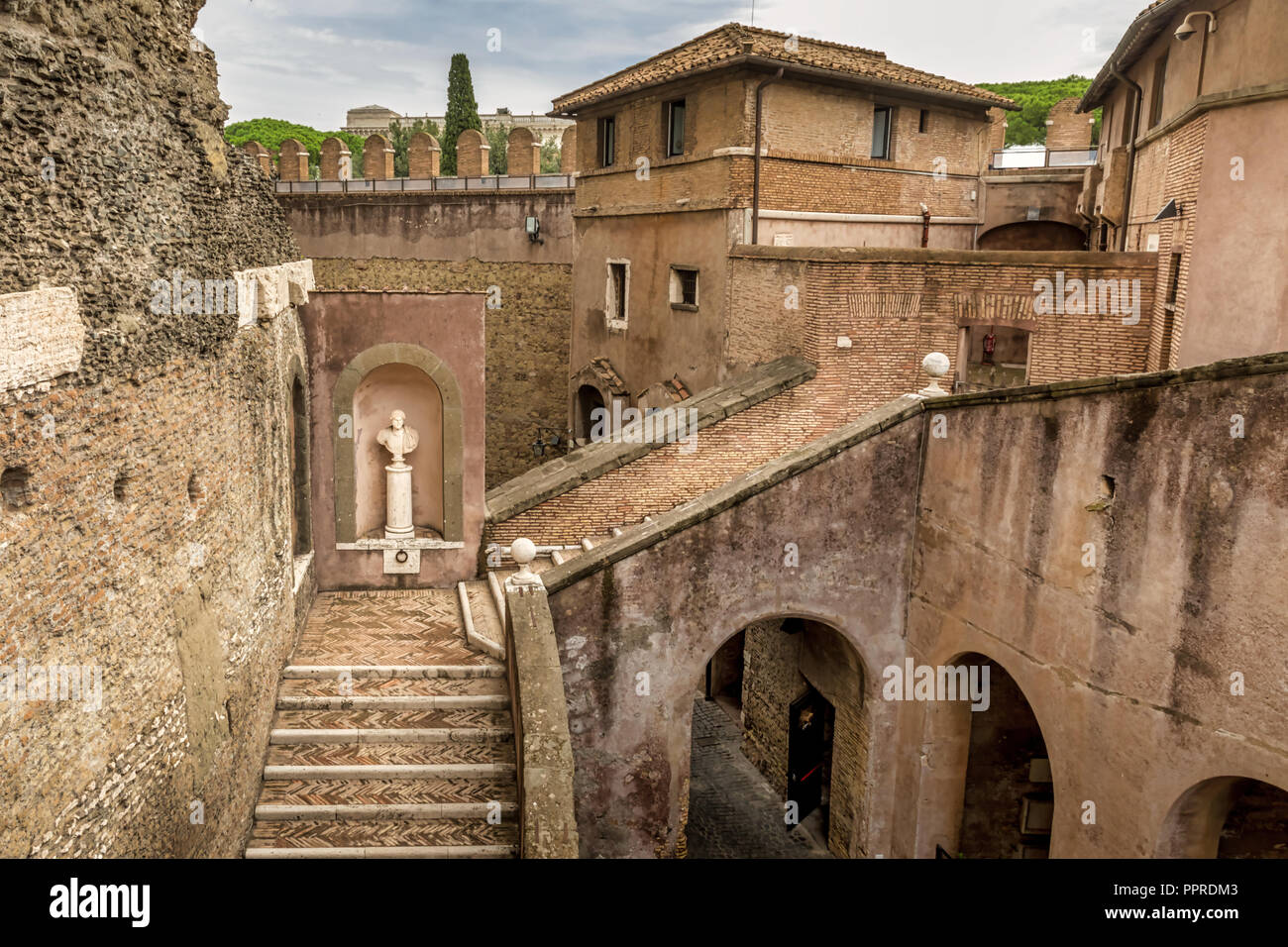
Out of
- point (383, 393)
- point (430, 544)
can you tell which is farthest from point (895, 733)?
point (383, 393)

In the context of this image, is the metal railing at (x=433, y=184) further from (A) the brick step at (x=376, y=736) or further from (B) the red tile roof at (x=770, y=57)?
(A) the brick step at (x=376, y=736)

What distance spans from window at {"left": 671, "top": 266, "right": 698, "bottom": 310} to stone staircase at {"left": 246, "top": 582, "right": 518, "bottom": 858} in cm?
874

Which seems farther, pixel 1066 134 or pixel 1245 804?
pixel 1066 134

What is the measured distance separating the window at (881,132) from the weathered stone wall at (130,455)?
13326 millimetres

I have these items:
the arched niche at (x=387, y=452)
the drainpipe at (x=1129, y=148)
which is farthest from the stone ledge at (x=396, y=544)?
the drainpipe at (x=1129, y=148)

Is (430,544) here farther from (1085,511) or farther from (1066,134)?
(1066,134)

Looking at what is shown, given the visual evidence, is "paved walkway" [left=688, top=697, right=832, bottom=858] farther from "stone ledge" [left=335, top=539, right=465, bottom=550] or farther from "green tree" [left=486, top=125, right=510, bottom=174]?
"green tree" [left=486, top=125, right=510, bottom=174]

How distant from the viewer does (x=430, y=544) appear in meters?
13.5

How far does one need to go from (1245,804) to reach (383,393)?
1090 cm

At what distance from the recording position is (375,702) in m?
10.7

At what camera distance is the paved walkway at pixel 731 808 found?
14188 mm

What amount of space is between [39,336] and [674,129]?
617 inches

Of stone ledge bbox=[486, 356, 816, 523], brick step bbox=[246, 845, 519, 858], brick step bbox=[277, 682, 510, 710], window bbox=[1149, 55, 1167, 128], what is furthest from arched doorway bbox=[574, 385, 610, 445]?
brick step bbox=[246, 845, 519, 858]

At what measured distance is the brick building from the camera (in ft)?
37.0
